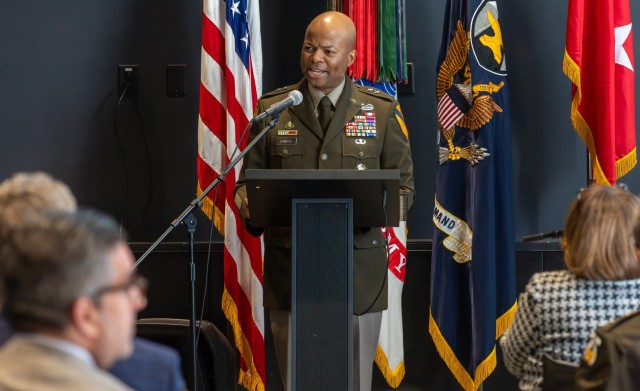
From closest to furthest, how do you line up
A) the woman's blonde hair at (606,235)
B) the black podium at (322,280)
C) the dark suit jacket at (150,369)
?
1. the dark suit jacket at (150,369)
2. the woman's blonde hair at (606,235)
3. the black podium at (322,280)

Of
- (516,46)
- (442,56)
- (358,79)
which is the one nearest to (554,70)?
(516,46)

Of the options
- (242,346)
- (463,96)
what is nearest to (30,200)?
(242,346)

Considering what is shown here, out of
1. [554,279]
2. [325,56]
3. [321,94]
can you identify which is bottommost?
[554,279]

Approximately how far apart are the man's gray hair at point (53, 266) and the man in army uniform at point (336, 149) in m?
2.03

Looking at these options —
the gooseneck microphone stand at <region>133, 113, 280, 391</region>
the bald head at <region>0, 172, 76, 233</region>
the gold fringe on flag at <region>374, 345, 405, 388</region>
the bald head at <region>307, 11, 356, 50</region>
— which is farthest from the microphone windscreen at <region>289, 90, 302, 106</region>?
the gold fringe on flag at <region>374, 345, 405, 388</region>

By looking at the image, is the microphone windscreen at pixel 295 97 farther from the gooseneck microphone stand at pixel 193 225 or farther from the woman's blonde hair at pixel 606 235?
the woman's blonde hair at pixel 606 235

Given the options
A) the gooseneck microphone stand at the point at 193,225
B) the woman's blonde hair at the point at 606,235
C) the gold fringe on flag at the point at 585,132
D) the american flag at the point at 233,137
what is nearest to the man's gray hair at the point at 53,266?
the woman's blonde hair at the point at 606,235

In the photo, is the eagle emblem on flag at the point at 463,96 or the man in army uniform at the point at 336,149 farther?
the eagle emblem on flag at the point at 463,96

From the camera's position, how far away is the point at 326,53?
373 cm

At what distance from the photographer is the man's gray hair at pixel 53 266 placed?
150 centimetres

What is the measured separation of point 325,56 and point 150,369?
78.6 inches

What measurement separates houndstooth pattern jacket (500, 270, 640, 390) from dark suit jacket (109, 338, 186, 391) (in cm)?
101

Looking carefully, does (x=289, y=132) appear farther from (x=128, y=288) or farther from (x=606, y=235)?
(x=128, y=288)

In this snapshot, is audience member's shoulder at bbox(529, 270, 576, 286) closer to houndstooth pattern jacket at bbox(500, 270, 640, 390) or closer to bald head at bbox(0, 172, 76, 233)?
houndstooth pattern jacket at bbox(500, 270, 640, 390)
